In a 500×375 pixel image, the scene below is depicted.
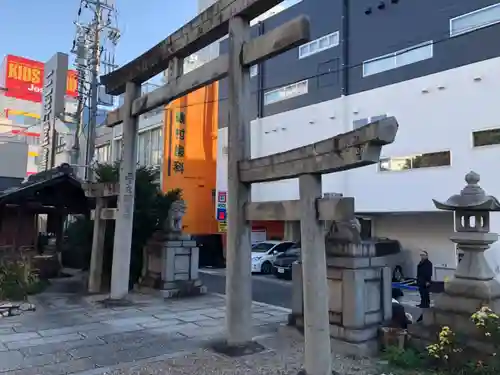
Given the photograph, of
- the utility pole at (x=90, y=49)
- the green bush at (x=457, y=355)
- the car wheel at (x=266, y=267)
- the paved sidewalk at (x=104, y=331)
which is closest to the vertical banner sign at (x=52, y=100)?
the utility pole at (x=90, y=49)

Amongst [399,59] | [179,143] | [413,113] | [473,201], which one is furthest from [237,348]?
[179,143]

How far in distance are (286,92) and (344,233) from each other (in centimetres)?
1589

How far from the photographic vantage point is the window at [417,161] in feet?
52.1

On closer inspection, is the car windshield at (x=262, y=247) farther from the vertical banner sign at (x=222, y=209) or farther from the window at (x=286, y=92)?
the window at (x=286, y=92)

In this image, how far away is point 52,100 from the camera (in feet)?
92.5

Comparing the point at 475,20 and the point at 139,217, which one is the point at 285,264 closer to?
the point at 139,217

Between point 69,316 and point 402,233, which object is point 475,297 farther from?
point 402,233

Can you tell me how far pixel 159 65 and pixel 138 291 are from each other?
6.23m

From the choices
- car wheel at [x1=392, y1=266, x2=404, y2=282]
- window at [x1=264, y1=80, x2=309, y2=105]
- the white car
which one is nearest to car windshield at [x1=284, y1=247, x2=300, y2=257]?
the white car

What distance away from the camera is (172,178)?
24.7 metres

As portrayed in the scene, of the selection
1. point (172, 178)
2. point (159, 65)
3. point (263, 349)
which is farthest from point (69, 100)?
point (263, 349)

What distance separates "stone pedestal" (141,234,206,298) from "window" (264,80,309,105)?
11.5m

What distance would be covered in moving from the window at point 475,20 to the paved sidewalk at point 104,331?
11600 mm

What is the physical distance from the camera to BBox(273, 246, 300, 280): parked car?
18359 millimetres
